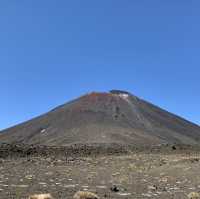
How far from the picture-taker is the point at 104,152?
32750 mm

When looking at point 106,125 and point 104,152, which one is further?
point 106,125

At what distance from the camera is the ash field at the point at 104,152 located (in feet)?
41.7

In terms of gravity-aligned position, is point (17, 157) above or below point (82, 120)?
below

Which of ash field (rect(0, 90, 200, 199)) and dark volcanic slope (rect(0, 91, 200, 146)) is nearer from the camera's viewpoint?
ash field (rect(0, 90, 200, 199))

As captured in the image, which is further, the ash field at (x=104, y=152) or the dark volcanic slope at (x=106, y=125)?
the dark volcanic slope at (x=106, y=125)

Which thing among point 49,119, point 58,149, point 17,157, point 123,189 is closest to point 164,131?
point 49,119

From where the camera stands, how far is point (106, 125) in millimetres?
84750

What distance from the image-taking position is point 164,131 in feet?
293

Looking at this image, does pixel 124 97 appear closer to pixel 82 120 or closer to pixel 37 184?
pixel 82 120

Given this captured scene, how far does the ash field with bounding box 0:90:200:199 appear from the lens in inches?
500

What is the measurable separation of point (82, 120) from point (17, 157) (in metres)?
63.5

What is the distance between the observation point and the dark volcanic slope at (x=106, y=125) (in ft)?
243

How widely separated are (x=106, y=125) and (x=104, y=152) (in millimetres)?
52021

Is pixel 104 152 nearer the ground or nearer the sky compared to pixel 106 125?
nearer the ground
